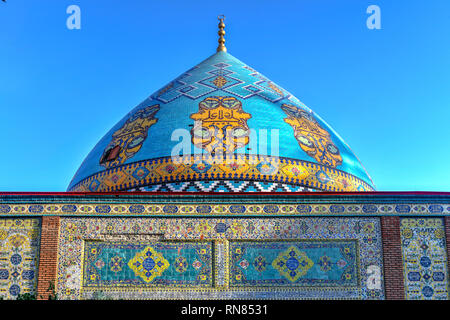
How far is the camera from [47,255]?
12.1 m

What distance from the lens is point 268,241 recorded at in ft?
40.3

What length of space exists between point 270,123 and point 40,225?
5.58 metres

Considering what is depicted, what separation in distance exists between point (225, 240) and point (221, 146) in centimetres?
327

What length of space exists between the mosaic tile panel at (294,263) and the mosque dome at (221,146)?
95.9 inches

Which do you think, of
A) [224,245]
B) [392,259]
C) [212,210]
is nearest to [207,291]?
[224,245]

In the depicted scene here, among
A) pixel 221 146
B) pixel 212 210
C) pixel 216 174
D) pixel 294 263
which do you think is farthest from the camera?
pixel 221 146

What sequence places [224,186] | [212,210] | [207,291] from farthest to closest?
[224,186]
[212,210]
[207,291]

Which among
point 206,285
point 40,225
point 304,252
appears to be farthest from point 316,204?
point 40,225

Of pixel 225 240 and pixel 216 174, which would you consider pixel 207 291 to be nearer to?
pixel 225 240

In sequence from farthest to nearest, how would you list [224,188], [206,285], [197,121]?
[197,121] < [224,188] < [206,285]
